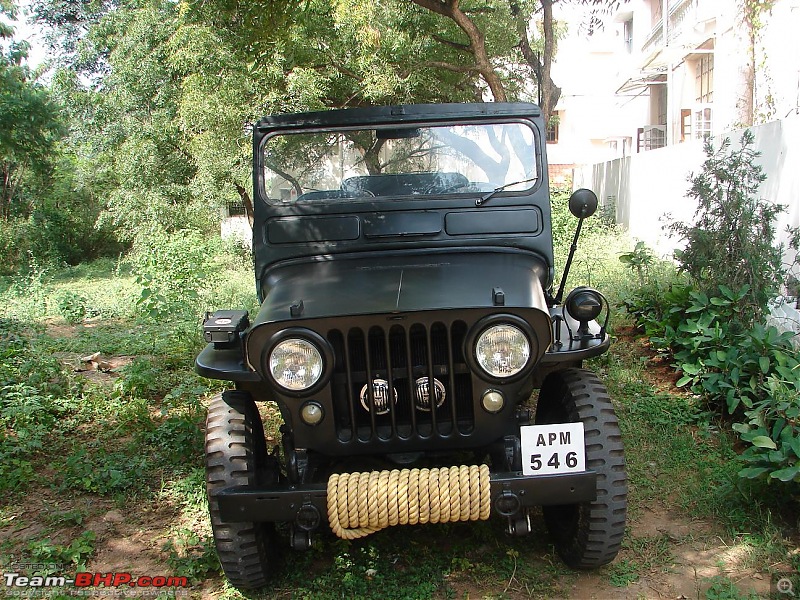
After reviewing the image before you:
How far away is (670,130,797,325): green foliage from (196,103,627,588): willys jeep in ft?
6.25

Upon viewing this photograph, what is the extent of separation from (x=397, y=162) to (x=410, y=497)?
1.89 m

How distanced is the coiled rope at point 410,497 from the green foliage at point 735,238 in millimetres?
2916

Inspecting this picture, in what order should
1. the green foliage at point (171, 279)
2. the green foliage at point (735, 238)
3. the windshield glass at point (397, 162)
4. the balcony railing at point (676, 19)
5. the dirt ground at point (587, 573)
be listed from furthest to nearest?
the balcony railing at point (676, 19), the green foliage at point (171, 279), the green foliage at point (735, 238), the windshield glass at point (397, 162), the dirt ground at point (587, 573)

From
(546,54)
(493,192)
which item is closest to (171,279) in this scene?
(493,192)

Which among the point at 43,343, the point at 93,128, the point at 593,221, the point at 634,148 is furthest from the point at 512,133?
the point at 634,148

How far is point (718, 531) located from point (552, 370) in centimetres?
119

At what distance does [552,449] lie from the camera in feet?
9.60

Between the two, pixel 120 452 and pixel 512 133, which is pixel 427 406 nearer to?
pixel 512 133

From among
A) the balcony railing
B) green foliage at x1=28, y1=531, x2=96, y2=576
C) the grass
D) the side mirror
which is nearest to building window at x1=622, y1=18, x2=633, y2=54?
the balcony railing

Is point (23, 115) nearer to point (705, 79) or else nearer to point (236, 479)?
point (236, 479)

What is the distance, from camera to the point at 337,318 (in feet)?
9.38

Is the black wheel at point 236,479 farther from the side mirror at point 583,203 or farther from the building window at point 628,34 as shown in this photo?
the building window at point 628,34

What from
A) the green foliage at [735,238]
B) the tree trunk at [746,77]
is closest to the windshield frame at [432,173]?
the green foliage at [735,238]

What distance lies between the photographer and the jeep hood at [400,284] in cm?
289
